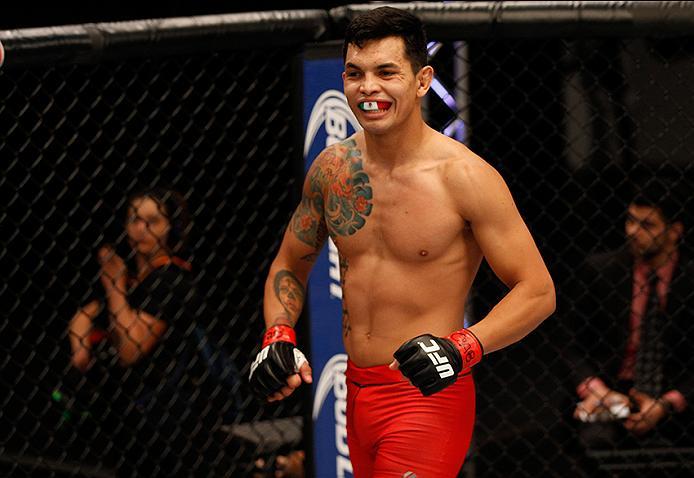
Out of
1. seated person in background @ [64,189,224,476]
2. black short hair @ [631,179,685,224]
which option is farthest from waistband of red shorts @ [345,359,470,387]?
black short hair @ [631,179,685,224]

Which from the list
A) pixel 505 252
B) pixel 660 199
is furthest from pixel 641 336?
pixel 505 252

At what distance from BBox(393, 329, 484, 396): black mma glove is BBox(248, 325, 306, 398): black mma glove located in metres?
0.29

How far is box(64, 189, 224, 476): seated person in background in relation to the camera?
11.8 ft

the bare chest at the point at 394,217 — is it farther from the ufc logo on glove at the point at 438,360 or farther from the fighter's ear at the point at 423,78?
the ufc logo on glove at the point at 438,360

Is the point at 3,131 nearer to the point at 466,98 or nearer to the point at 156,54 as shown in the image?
the point at 156,54

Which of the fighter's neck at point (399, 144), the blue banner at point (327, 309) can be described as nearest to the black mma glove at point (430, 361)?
the fighter's neck at point (399, 144)

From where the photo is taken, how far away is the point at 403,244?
2531 mm

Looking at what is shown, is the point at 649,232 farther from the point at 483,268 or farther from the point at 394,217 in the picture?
the point at 394,217

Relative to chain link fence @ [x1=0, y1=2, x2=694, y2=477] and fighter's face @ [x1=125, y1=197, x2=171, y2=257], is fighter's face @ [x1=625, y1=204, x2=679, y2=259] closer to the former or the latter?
chain link fence @ [x1=0, y1=2, x2=694, y2=477]

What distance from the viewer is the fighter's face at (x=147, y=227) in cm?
372

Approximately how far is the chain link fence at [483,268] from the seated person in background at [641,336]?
0.01 metres

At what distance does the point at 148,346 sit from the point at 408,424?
4.48 ft

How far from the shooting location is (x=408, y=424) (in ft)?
8.23

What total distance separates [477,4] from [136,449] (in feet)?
5.53
